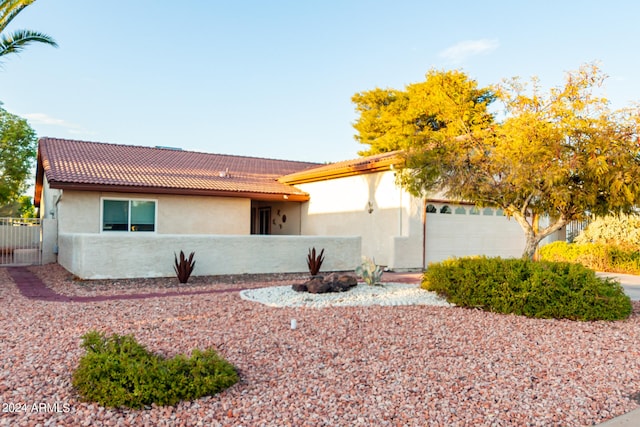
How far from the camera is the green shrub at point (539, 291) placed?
7473 millimetres

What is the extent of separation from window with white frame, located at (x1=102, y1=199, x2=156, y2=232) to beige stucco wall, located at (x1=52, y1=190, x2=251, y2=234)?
20 centimetres

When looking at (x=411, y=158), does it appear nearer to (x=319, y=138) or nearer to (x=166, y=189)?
(x=166, y=189)

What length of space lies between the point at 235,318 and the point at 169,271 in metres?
5.51

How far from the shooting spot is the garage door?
52.1ft

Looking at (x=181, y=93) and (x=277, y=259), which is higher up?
(x=181, y=93)

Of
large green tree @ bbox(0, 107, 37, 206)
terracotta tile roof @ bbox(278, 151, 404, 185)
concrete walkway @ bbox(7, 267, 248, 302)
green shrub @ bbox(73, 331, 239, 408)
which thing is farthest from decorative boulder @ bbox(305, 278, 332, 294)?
large green tree @ bbox(0, 107, 37, 206)

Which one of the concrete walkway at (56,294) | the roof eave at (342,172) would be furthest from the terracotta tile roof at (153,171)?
the concrete walkway at (56,294)

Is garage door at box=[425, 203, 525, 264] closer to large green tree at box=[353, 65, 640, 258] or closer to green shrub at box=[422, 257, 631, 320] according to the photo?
large green tree at box=[353, 65, 640, 258]

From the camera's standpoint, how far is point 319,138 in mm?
26266

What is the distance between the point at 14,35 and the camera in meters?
11.4

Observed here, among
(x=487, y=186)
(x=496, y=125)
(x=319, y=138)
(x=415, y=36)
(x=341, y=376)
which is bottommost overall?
(x=341, y=376)

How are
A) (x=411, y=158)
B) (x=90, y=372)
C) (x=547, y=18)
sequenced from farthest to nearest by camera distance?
(x=547, y=18), (x=411, y=158), (x=90, y=372)

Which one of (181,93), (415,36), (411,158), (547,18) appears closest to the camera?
(411,158)

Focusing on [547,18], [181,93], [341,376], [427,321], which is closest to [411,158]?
[427,321]
